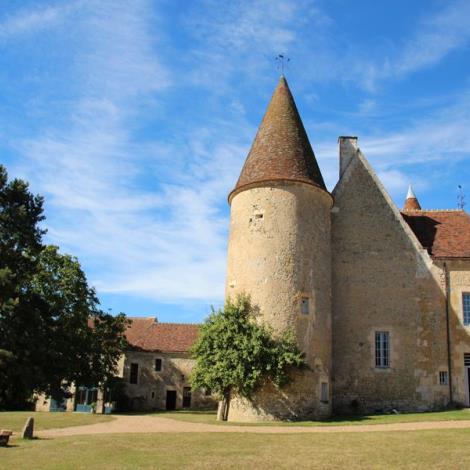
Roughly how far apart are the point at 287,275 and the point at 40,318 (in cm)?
1429

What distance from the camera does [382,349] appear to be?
23953 millimetres

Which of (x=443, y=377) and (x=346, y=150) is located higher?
(x=346, y=150)

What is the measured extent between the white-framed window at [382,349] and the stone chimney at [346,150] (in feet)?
25.3

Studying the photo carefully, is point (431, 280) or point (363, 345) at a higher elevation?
point (431, 280)

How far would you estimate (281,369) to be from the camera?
65.2 feet

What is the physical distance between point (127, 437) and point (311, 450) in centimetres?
530

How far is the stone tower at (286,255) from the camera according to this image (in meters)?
20.4

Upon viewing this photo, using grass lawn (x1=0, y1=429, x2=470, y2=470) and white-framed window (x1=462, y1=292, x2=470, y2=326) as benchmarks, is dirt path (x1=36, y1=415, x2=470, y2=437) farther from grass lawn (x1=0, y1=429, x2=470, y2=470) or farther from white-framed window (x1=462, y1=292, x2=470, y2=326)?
white-framed window (x1=462, y1=292, x2=470, y2=326)

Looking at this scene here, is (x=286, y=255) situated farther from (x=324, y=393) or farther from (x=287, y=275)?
(x=324, y=393)

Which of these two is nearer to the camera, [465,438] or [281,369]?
[465,438]

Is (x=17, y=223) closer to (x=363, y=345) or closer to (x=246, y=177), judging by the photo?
(x=246, y=177)

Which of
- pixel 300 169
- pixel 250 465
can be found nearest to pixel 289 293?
pixel 300 169

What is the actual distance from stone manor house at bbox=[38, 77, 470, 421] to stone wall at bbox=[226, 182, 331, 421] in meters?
0.04

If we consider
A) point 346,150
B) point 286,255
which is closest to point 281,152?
point 286,255
